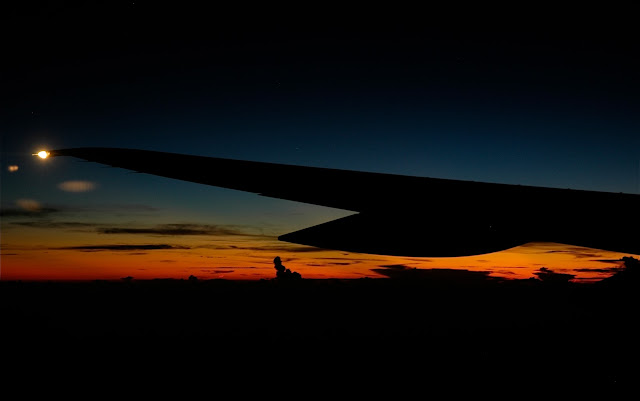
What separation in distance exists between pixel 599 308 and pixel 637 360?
94505mm

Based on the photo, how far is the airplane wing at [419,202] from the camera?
2.45 m

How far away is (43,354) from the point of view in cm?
14900

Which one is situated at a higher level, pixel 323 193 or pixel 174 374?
pixel 323 193

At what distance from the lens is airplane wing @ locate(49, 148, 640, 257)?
8.04ft

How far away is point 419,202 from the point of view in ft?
9.61

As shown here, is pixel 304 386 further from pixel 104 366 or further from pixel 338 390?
pixel 104 366

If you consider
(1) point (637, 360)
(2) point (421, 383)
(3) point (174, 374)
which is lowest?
(3) point (174, 374)

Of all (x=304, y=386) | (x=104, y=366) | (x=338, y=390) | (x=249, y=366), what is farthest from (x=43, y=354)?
(x=338, y=390)

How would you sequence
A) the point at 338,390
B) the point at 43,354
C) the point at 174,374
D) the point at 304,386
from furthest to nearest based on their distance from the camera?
1. the point at 43,354
2. the point at 174,374
3. the point at 304,386
4. the point at 338,390

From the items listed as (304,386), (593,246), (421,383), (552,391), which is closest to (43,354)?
(304,386)

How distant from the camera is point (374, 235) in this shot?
3.97 meters

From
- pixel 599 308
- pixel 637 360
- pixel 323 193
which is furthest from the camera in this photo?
pixel 599 308

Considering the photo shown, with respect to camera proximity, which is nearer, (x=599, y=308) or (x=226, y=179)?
(x=226, y=179)

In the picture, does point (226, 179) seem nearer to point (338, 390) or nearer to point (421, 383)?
point (338, 390)
